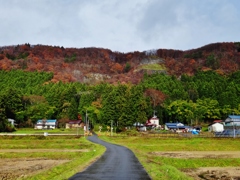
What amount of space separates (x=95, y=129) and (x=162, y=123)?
79.7 feet

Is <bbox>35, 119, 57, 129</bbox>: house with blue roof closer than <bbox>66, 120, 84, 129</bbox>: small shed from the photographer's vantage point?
Yes

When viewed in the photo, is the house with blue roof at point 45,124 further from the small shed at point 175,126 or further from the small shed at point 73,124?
the small shed at point 175,126

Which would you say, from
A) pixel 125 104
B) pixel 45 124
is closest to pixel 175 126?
pixel 125 104

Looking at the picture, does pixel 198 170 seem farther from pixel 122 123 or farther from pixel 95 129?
pixel 95 129

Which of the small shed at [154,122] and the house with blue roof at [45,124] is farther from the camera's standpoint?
the small shed at [154,122]

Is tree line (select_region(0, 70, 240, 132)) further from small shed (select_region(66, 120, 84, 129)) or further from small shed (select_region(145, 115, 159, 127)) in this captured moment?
small shed (select_region(145, 115, 159, 127))

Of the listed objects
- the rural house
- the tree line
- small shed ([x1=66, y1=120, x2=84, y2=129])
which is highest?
the tree line

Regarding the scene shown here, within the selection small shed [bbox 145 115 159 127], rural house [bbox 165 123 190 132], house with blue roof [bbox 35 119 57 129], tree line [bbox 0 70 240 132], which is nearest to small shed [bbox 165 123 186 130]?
rural house [bbox 165 123 190 132]

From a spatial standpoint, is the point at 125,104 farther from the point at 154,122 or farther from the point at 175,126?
the point at 175,126

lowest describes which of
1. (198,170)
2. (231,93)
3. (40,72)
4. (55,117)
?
(198,170)

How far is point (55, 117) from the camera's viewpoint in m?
108

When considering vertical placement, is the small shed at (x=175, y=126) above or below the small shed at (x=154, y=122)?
below

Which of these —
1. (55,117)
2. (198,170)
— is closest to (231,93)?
(55,117)

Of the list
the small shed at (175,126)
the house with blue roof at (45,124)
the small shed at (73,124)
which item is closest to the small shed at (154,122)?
the small shed at (175,126)
